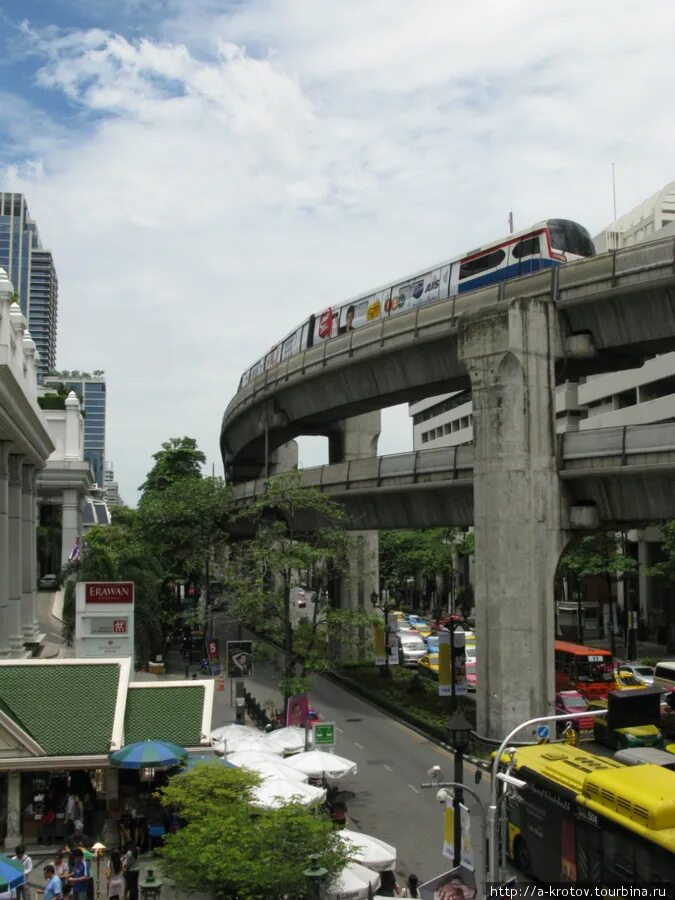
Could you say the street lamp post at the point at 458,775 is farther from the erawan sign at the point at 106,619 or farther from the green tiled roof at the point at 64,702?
the erawan sign at the point at 106,619

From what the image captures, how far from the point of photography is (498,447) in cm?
3022

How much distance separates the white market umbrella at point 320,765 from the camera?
23.5 metres

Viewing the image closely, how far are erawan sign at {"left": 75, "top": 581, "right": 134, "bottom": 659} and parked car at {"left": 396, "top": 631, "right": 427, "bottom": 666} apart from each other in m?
23.5

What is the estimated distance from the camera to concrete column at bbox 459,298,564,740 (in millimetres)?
29797

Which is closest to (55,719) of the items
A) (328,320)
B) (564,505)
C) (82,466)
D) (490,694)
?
(490,694)

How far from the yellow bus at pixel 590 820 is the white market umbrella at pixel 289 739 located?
8.43 meters

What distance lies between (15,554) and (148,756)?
83.9 ft

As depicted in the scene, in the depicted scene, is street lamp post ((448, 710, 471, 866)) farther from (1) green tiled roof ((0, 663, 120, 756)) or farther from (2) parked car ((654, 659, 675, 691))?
(2) parked car ((654, 659, 675, 691))

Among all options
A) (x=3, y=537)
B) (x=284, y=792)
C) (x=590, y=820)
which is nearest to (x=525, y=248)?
(x=284, y=792)

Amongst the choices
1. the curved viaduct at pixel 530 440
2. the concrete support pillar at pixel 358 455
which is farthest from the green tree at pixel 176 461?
the curved viaduct at pixel 530 440

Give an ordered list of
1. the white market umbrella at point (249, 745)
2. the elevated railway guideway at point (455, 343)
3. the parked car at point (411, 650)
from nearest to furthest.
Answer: the white market umbrella at point (249, 745) < the elevated railway guideway at point (455, 343) < the parked car at point (411, 650)

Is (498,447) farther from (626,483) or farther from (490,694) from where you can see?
(490,694)

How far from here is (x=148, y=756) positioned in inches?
808

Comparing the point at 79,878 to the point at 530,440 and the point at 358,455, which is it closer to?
the point at 530,440
